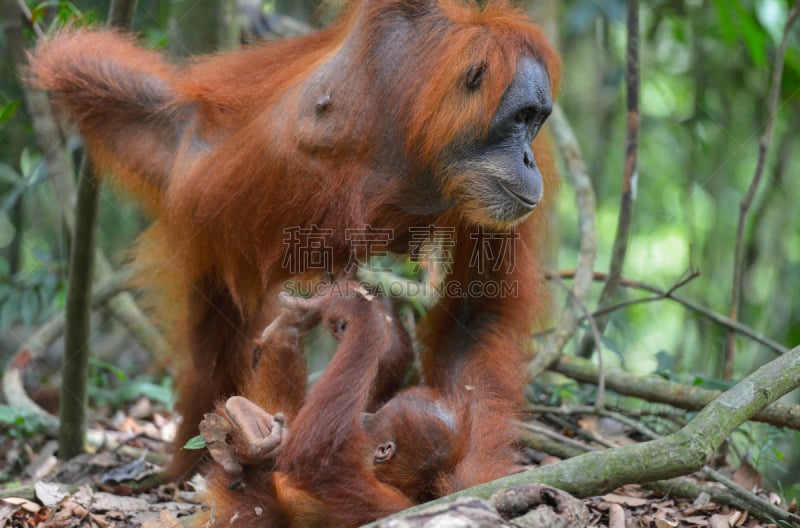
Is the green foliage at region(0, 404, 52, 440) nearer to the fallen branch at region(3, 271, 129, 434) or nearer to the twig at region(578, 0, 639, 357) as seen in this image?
the fallen branch at region(3, 271, 129, 434)

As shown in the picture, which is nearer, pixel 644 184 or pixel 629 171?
pixel 629 171

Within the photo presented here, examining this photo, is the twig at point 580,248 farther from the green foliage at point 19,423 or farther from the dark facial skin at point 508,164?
the green foliage at point 19,423

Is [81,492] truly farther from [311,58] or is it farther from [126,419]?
[311,58]

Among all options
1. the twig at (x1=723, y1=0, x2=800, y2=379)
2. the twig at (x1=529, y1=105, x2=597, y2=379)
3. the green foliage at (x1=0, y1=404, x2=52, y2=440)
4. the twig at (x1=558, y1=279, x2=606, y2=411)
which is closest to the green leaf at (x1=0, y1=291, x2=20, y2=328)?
the green foliage at (x1=0, y1=404, x2=52, y2=440)

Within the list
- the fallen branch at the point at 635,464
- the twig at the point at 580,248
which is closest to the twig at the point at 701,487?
the twig at the point at 580,248

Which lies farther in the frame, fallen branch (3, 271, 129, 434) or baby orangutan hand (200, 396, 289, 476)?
fallen branch (3, 271, 129, 434)

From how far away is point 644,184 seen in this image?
848cm

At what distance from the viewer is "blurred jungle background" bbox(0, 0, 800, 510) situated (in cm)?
441

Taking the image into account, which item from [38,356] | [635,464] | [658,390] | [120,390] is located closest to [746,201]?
[658,390]

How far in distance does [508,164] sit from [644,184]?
592 centimetres

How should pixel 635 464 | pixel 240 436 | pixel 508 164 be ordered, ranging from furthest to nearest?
pixel 508 164 < pixel 240 436 < pixel 635 464

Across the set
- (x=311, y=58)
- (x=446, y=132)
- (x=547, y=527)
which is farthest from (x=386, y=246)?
(x=547, y=527)

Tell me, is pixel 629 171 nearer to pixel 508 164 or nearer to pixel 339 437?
pixel 508 164

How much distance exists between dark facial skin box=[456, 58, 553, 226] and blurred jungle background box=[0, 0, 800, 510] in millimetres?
1153
